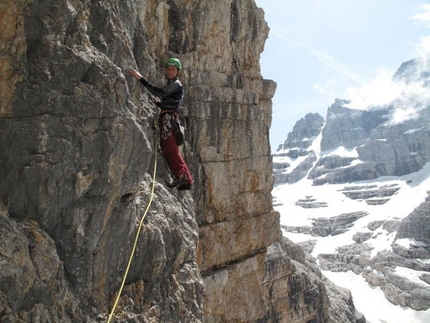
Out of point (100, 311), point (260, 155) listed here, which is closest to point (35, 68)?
point (100, 311)

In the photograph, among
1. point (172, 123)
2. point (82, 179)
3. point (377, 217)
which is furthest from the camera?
point (377, 217)

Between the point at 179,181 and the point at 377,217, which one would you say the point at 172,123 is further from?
the point at 377,217

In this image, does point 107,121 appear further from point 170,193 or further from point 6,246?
point 170,193

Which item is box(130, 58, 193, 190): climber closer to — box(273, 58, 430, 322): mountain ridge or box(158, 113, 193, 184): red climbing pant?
box(158, 113, 193, 184): red climbing pant

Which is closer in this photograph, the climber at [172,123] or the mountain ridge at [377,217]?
the climber at [172,123]

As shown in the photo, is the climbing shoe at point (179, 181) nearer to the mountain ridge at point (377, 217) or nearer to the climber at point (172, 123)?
the climber at point (172, 123)

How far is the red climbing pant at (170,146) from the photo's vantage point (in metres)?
9.02

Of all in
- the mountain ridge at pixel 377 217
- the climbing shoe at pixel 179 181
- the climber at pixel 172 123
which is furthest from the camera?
the mountain ridge at pixel 377 217

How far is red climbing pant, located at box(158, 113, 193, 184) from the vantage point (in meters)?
9.02

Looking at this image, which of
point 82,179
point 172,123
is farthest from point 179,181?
point 82,179

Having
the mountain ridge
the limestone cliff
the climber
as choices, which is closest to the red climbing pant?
the climber

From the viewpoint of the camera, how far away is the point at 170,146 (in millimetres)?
9172

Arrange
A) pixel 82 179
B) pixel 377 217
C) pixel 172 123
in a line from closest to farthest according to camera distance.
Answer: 1. pixel 82 179
2. pixel 172 123
3. pixel 377 217

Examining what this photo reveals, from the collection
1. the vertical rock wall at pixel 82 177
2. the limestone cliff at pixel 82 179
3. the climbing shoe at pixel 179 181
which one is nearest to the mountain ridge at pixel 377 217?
the climbing shoe at pixel 179 181
